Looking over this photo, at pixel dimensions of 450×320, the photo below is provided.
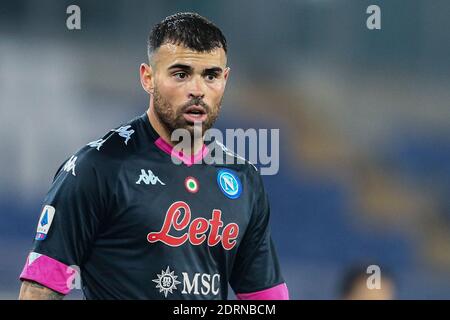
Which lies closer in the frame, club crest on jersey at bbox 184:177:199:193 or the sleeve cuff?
the sleeve cuff

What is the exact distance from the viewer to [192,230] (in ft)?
10.0

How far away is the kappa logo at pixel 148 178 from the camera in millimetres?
3029

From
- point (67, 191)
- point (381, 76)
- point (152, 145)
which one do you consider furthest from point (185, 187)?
point (381, 76)

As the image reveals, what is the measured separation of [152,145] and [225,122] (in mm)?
3428

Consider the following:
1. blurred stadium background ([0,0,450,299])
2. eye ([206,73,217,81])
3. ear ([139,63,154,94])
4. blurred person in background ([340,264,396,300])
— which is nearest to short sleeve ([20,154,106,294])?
ear ([139,63,154,94])

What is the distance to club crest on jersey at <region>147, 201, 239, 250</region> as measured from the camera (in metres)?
2.98

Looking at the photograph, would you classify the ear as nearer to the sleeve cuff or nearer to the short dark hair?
the short dark hair

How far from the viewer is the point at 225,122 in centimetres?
655

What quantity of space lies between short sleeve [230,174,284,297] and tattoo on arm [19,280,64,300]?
856 millimetres

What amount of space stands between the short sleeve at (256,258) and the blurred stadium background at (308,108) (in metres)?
2.89

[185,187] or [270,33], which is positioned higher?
[270,33]

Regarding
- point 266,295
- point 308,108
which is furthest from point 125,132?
point 308,108

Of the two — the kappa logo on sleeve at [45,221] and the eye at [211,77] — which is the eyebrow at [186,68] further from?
the kappa logo on sleeve at [45,221]

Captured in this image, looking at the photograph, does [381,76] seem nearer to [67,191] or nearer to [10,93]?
[10,93]
